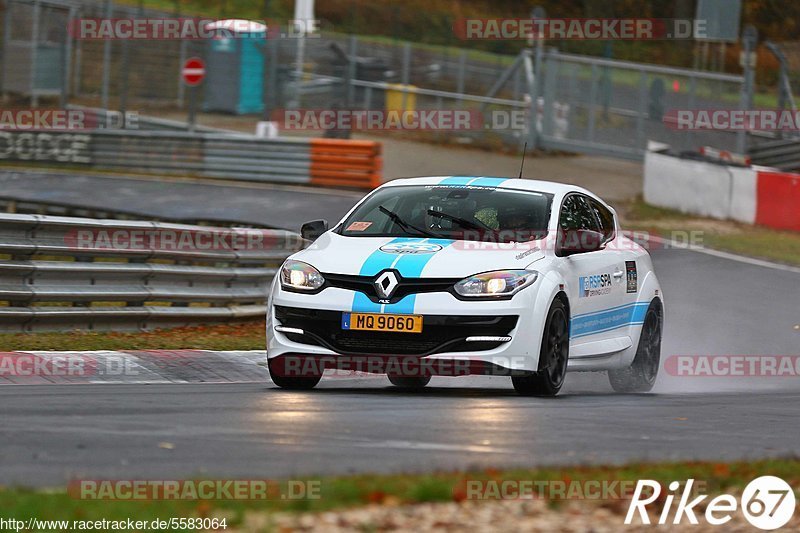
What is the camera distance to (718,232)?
2405 cm

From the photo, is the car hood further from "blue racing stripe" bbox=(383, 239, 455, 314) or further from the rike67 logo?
the rike67 logo

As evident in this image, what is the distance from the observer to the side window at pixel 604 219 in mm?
11305

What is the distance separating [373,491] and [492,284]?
3.65 metres

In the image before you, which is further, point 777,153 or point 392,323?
point 777,153

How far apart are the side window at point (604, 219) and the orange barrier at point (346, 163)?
1624 centimetres

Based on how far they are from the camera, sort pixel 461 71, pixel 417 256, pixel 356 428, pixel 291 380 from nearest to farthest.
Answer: pixel 356 428, pixel 417 256, pixel 291 380, pixel 461 71

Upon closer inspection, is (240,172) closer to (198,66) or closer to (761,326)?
(198,66)

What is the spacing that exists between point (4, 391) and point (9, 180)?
1976cm

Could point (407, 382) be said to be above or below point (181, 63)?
below

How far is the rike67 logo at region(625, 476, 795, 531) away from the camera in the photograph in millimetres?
5805

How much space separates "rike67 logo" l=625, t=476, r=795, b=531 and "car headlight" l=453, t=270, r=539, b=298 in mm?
3090
